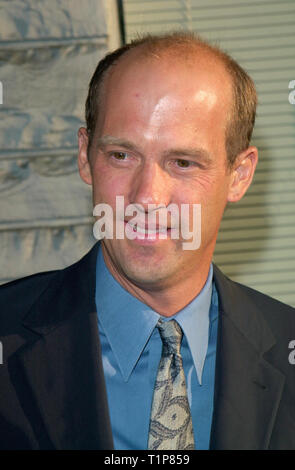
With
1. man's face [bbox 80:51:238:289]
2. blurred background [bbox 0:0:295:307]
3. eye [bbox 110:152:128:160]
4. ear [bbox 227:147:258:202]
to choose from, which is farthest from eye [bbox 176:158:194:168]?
blurred background [bbox 0:0:295:307]

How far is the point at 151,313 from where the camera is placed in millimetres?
1788

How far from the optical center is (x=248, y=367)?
6.05ft

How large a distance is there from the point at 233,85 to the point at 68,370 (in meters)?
0.87

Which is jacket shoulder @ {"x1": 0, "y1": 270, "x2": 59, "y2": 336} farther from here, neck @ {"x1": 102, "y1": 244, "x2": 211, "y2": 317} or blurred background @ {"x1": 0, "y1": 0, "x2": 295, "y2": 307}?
blurred background @ {"x1": 0, "y1": 0, "x2": 295, "y2": 307}

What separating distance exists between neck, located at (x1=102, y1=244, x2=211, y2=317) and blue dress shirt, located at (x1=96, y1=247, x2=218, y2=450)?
17mm

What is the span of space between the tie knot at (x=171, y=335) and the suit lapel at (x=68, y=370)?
17cm

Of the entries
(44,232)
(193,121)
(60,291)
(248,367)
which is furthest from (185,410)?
(44,232)

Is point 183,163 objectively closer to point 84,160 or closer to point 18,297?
point 84,160

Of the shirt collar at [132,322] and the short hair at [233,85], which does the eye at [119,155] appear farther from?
the shirt collar at [132,322]

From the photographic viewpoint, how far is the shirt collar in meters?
1.77

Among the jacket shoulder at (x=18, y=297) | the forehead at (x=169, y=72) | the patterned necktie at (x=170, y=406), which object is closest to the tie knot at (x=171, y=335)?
the patterned necktie at (x=170, y=406)

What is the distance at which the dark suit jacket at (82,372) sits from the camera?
1.63 metres

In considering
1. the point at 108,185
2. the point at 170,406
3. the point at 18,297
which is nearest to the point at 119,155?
the point at 108,185
